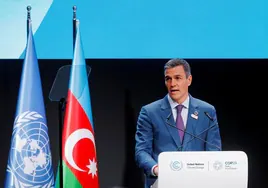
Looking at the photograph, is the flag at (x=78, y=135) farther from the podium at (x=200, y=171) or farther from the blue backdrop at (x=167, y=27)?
the podium at (x=200, y=171)

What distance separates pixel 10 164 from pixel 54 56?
47.5 inches

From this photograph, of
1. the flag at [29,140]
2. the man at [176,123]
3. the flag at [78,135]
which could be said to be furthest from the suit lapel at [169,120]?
the flag at [29,140]

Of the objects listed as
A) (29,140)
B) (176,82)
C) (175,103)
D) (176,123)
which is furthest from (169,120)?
(29,140)

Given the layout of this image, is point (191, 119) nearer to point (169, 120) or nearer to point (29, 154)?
point (169, 120)

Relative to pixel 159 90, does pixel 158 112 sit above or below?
below

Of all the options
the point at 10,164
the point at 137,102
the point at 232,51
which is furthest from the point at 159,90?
the point at 10,164

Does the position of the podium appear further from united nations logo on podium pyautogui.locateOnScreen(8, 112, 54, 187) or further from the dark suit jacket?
united nations logo on podium pyautogui.locateOnScreen(8, 112, 54, 187)

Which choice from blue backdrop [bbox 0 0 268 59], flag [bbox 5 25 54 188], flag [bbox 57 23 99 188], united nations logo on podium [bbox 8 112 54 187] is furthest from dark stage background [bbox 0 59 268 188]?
united nations logo on podium [bbox 8 112 54 187]

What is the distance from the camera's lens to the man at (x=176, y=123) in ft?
11.3

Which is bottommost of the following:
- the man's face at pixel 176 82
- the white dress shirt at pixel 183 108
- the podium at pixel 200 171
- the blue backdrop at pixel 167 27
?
the podium at pixel 200 171

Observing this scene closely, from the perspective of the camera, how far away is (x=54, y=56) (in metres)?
4.44

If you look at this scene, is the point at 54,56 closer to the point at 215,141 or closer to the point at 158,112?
the point at 158,112

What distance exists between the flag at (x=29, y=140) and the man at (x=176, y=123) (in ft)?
2.54

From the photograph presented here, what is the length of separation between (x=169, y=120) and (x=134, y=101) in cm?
118
